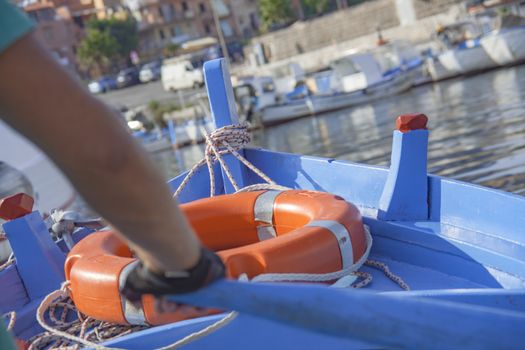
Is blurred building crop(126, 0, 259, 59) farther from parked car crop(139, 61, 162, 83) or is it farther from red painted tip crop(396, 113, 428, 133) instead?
red painted tip crop(396, 113, 428, 133)

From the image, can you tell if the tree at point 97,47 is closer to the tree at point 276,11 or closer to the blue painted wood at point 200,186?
the tree at point 276,11

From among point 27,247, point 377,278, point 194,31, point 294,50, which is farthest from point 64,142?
point 194,31

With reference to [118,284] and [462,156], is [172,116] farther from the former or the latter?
[118,284]

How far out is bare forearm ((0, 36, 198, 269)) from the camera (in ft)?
3.14

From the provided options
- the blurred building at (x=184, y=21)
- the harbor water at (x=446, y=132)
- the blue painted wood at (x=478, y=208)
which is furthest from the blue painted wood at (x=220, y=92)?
the blurred building at (x=184, y=21)

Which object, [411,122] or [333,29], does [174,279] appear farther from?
[333,29]

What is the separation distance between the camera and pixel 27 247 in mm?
3908

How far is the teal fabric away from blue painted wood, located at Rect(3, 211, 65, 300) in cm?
303

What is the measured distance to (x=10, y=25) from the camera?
96cm

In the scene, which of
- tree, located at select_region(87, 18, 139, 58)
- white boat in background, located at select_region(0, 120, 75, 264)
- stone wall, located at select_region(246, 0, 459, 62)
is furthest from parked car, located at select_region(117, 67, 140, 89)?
white boat in background, located at select_region(0, 120, 75, 264)

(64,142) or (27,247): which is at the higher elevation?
(64,142)

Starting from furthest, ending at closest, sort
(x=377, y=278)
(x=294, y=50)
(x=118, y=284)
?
(x=294, y=50) → (x=377, y=278) → (x=118, y=284)

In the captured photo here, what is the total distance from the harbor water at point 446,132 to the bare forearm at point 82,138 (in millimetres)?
8190

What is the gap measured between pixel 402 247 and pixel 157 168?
8.68 ft
